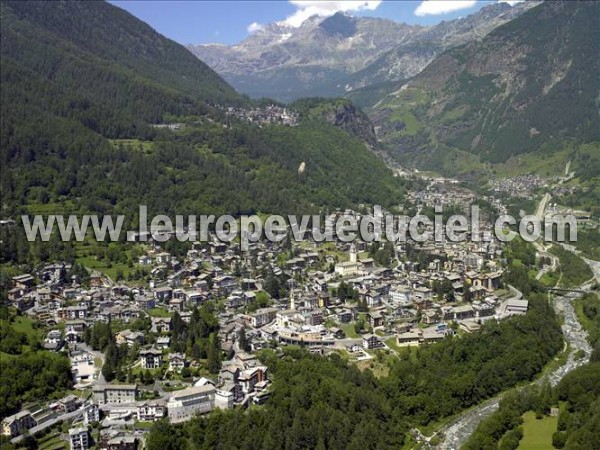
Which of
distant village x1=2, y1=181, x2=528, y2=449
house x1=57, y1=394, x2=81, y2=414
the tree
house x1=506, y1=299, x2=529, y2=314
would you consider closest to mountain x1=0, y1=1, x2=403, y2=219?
distant village x1=2, y1=181, x2=528, y2=449

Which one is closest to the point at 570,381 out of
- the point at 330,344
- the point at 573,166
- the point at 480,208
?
the point at 330,344

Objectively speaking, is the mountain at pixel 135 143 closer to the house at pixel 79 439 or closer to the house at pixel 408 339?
the house at pixel 408 339

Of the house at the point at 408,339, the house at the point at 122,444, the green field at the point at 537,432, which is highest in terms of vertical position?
the house at the point at 408,339

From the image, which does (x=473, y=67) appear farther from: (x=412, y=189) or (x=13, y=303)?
(x=13, y=303)

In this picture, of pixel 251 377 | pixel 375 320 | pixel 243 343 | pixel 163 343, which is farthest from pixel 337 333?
pixel 163 343

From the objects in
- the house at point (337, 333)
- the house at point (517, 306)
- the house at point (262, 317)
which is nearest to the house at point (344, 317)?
the house at point (337, 333)
